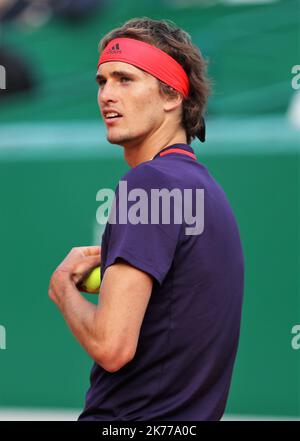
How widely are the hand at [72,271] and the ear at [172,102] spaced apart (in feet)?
1.45

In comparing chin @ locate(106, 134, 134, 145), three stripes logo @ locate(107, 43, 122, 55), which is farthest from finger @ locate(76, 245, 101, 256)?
three stripes logo @ locate(107, 43, 122, 55)

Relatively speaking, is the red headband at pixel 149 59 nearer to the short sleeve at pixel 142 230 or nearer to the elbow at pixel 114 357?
the short sleeve at pixel 142 230

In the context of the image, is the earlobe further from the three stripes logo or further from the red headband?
the three stripes logo

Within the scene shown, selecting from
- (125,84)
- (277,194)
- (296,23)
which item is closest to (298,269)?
(277,194)

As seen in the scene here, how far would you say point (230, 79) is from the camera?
22.4 feet

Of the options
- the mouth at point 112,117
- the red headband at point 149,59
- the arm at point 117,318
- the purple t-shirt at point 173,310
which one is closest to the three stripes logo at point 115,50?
the red headband at point 149,59

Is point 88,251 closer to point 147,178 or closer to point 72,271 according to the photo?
point 72,271

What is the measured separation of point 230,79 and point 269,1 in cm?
90

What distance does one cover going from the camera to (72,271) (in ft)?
8.11

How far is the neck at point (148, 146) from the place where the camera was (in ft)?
8.22

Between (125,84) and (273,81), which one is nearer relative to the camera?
(125,84)

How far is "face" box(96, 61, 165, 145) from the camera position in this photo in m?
2.50

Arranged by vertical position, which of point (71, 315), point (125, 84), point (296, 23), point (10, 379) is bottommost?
point (10, 379)
